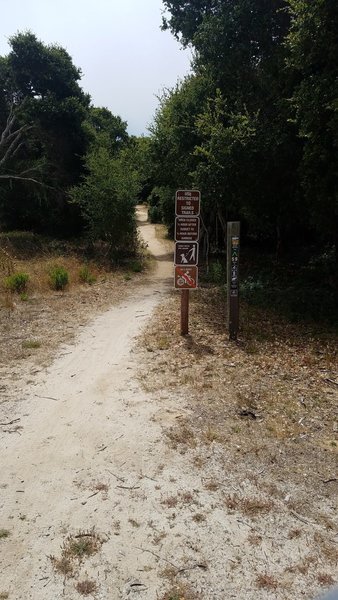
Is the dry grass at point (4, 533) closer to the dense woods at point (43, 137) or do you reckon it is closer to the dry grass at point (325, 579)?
the dry grass at point (325, 579)

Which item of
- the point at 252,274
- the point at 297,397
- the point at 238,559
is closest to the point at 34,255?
the point at 252,274

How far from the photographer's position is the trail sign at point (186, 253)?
24.4 feet

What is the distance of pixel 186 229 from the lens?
289 inches

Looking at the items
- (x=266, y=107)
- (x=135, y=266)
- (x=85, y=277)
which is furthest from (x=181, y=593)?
(x=135, y=266)

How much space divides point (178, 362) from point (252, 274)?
9.46 m

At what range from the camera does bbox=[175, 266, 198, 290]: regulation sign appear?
24.7 feet

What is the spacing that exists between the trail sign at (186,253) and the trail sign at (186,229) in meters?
0.09

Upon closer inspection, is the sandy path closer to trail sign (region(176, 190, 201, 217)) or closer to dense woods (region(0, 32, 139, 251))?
trail sign (region(176, 190, 201, 217))

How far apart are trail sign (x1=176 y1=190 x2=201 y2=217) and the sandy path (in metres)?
2.66

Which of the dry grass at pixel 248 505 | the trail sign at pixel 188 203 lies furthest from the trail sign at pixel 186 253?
the dry grass at pixel 248 505

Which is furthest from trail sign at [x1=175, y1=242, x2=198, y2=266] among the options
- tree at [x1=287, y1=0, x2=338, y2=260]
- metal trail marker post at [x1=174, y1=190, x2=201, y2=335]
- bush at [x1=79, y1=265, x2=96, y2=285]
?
bush at [x1=79, y1=265, x2=96, y2=285]

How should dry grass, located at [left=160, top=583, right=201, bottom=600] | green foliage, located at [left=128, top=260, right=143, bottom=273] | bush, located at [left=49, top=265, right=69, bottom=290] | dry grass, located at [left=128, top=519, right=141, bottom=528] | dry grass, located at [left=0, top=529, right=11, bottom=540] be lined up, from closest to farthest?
dry grass, located at [left=160, top=583, right=201, bottom=600], dry grass, located at [left=0, top=529, right=11, bottom=540], dry grass, located at [left=128, top=519, right=141, bottom=528], bush, located at [left=49, top=265, right=69, bottom=290], green foliage, located at [left=128, top=260, right=143, bottom=273]

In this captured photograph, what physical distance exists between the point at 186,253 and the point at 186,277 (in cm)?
42

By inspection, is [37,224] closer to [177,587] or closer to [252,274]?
[252,274]
